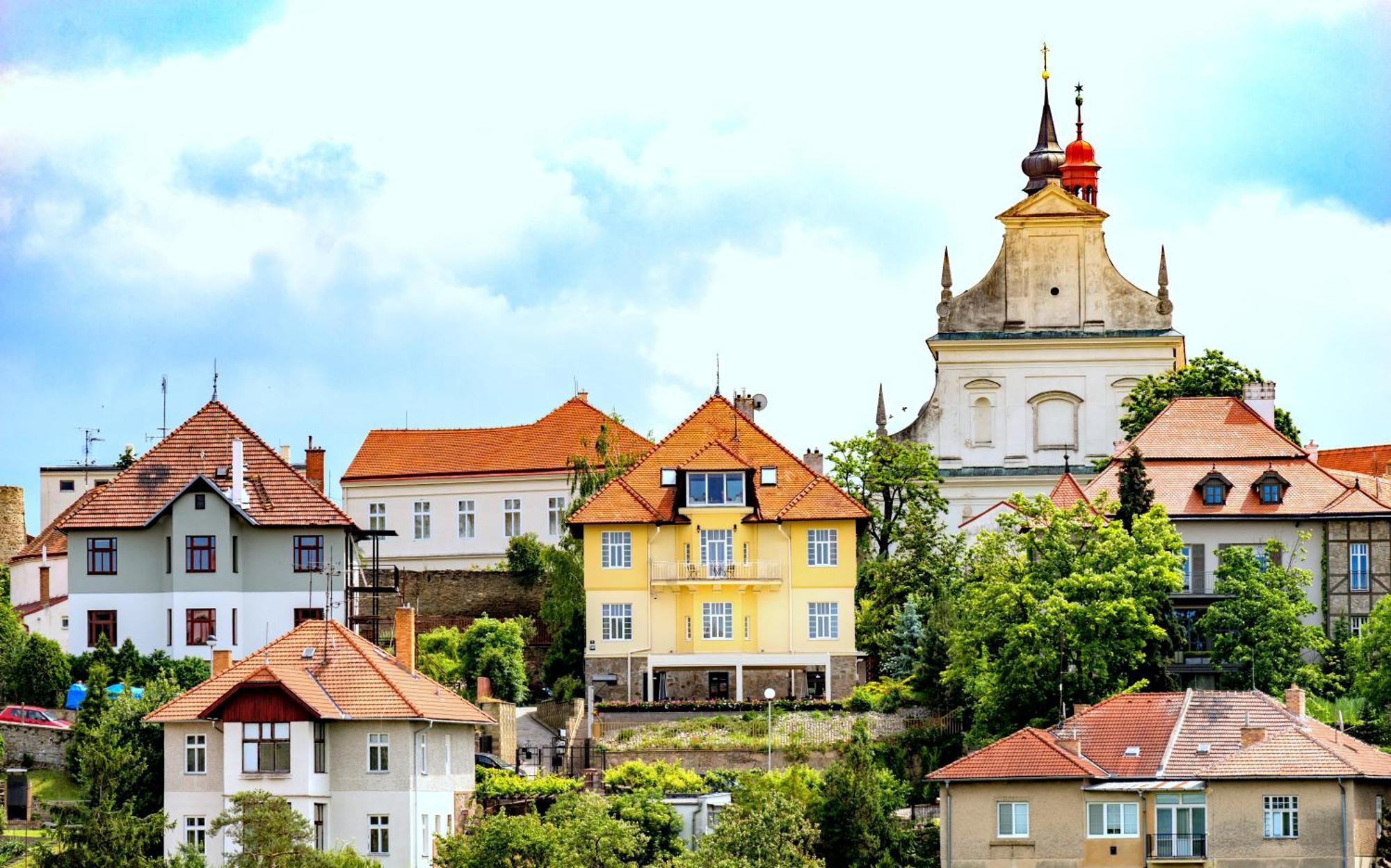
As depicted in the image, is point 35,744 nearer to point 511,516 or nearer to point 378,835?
point 378,835

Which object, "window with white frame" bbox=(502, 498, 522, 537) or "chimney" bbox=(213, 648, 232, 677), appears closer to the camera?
"chimney" bbox=(213, 648, 232, 677)

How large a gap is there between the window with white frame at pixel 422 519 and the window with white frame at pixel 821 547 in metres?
21.1

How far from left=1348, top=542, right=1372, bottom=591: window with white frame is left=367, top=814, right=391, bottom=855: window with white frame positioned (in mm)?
29769

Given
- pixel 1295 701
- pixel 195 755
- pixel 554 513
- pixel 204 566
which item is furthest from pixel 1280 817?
pixel 554 513

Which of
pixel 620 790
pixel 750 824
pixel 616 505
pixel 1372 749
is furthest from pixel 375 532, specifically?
pixel 1372 749

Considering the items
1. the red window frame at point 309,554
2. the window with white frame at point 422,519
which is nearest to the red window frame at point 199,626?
the red window frame at point 309,554

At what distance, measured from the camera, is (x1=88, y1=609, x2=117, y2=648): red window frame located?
277 ft

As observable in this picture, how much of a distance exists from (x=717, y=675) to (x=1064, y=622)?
495 inches

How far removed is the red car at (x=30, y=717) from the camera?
76.5 meters

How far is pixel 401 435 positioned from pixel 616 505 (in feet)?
70.7

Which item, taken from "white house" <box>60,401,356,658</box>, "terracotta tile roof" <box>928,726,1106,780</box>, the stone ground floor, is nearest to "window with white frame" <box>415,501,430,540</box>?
"white house" <box>60,401,356,658</box>

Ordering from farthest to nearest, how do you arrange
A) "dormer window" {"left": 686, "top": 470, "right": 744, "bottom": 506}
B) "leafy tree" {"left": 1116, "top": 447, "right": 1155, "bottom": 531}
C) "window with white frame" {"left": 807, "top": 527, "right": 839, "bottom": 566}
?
1. "dormer window" {"left": 686, "top": 470, "right": 744, "bottom": 506}
2. "window with white frame" {"left": 807, "top": 527, "right": 839, "bottom": 566}
3. "leafy tree" {"left": 1116, "top": 447, "right": 1155, "bottom": 531}

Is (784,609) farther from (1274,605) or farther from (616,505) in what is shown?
(1274,605)

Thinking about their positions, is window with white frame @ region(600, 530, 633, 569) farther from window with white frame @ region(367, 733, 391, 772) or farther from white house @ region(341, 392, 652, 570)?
window with white frame @ region(367, 733, 391, 772)
